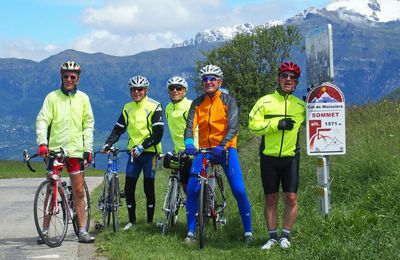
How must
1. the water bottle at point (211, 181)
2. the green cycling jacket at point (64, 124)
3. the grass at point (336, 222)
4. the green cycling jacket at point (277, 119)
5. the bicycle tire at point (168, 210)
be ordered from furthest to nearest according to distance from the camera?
the bicycle tire at point (168, 210) < the green cycling jacket at point (64, 124) < the water bottle at point (211, 181) < the green cycling jacket at point (277, 119) < the grass at point (336, 222)

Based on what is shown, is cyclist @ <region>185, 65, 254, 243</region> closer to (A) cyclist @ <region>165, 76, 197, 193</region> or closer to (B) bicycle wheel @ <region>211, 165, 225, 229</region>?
(B) bicycle wheel @ <region>211, 165, 225, 229</region>

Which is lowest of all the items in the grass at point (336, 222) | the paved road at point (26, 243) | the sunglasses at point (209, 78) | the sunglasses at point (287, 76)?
the paved road at point (26, 243)

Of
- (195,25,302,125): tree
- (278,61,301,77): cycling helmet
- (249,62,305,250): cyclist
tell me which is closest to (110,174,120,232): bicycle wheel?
(249,62,305,250): cyclist

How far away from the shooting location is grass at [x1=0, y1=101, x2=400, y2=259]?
6.50 metres

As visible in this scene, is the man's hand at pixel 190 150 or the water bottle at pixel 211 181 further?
the water bottle at pixel 211 181

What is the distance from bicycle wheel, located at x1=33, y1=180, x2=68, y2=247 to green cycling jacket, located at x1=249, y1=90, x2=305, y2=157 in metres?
2.94

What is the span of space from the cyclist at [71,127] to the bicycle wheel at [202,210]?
5.69 feet

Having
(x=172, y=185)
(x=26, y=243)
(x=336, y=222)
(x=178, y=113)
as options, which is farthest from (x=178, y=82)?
(x=336, y=222)

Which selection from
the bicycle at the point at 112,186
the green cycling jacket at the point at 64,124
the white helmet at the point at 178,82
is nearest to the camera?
the green cycling jacket at the point at 64,124

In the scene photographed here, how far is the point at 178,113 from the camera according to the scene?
30.9 ft

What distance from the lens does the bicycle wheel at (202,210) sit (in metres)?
7.53

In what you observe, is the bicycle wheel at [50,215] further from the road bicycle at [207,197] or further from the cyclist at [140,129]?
the road bicycle at [207,197]

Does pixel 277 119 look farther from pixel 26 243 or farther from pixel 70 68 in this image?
pixel 26 243

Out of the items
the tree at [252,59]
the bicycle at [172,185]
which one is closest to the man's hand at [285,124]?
the bicycle at [172,185]
